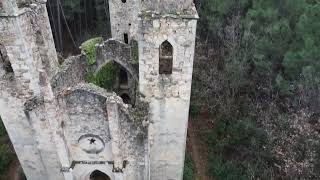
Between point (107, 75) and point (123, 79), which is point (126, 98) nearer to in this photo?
point (123, 79)

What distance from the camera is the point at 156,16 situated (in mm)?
11570

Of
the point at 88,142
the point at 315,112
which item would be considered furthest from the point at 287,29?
the point at 88,142

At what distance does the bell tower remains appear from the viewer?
38.1ft

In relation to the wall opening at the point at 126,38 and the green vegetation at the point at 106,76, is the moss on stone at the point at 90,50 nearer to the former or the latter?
the green vegetation at the point at 106,76

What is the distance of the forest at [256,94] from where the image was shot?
1648 centimetres

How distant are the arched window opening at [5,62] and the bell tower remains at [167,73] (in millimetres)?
5907

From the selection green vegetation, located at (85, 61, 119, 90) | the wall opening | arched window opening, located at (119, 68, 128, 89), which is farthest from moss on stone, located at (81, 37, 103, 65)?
arched window opening, located at (119, 68, 128, 89)

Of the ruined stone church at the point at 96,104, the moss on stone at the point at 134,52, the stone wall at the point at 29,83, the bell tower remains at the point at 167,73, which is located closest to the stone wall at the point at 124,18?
the moss on stone at the point at 134,52

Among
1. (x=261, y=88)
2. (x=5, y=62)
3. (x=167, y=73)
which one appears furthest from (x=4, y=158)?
(x=261, y=88)

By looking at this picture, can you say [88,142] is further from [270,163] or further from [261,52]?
[261,52]

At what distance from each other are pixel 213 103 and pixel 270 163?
5.70m

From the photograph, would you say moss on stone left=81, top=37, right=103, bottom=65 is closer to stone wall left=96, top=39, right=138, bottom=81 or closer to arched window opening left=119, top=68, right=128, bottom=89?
stone wall left=96, top=39, right=138, bottom=81

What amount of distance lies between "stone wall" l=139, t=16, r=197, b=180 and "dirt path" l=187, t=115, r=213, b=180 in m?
3.52

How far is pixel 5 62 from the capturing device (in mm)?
14094
